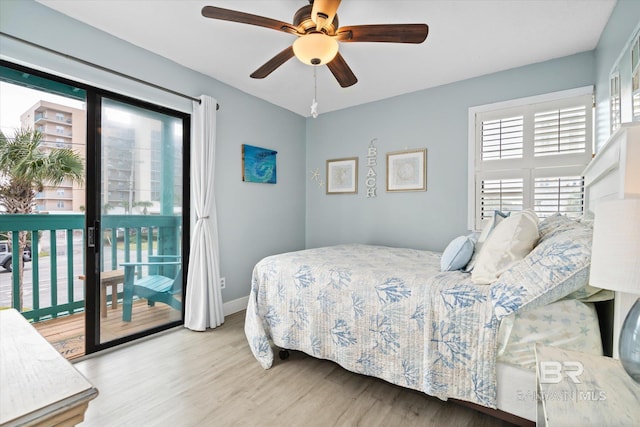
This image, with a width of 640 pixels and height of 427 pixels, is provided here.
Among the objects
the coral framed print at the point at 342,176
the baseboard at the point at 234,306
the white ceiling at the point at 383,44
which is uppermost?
the white ceiling at the point at 383,44

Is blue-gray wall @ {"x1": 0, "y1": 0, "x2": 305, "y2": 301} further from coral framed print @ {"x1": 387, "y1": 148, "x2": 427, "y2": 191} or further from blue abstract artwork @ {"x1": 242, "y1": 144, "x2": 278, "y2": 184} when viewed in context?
coral framed print @ {"x1": 387, "y1": 148, "x2": 427, "y2": 191}

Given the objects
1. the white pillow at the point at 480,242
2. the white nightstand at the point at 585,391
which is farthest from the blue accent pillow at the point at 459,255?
the white nightstand at the point at 585,391

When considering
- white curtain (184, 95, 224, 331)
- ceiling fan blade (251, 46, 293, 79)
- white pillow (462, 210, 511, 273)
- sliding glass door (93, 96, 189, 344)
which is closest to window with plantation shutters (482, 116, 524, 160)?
white pillow (462, 210, 511, 273)

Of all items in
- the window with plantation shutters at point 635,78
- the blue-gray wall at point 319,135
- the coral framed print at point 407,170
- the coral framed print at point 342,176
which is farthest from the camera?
the coral framed print at point 342,176

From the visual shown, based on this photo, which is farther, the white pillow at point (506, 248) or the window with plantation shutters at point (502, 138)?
the window with plantation shutters at point (502, 138)

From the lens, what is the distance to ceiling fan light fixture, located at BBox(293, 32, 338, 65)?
1.82m

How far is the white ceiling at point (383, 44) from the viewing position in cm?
210

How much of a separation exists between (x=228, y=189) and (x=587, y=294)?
3118mm

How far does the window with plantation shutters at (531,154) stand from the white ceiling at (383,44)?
0.44m

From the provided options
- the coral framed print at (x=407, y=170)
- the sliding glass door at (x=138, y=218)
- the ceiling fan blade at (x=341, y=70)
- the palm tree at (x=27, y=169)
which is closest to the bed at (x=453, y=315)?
the sliding glass door at (x=138, y=218)

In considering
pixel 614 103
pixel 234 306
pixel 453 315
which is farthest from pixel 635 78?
pixel 234 306
